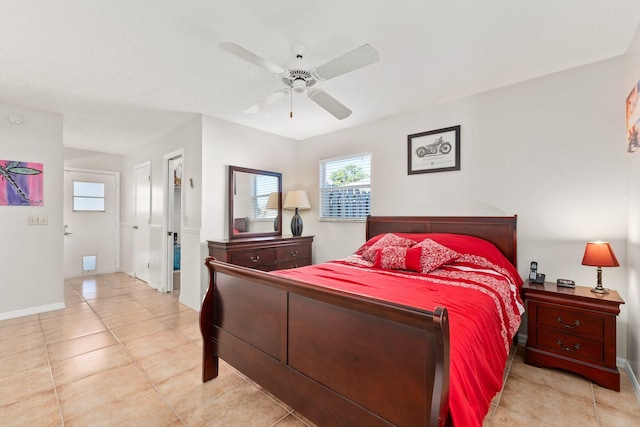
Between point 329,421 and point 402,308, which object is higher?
point 402,308

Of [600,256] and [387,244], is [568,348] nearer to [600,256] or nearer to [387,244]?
[600,256]

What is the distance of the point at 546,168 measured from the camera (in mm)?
2607

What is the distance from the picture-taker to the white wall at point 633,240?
6.54ft

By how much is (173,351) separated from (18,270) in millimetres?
2453

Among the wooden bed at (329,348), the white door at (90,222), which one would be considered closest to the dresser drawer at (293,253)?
the wooden bed at (329,348)

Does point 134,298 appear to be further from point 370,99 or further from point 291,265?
point 370,99

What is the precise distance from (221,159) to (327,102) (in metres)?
2.03

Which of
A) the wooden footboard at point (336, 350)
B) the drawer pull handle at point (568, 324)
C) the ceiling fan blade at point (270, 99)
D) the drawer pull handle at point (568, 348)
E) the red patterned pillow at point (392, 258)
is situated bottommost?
the drawer pull handle at point (568, 348)

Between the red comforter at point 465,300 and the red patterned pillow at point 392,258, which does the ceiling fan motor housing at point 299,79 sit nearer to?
the red comforter at point 465,300

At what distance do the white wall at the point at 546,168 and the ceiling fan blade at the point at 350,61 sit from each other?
184 cm

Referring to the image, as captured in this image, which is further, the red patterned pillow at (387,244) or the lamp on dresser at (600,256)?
the red patterned pillow at (387,244)

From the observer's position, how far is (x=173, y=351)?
257 centimetres

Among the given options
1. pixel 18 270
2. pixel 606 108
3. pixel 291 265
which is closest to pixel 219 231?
pixel 291 265

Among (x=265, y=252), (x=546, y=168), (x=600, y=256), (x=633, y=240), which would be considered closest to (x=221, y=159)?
(x=265, y=252)
